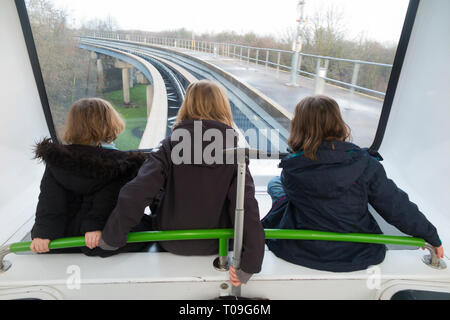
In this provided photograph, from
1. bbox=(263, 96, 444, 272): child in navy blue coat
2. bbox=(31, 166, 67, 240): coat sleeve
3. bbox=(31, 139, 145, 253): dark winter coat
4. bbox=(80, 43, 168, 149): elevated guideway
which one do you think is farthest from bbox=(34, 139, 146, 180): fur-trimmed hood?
bbox=(80, 43, 168, 149): elevated guideway

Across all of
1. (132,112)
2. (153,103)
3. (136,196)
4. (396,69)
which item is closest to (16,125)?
(132,112)

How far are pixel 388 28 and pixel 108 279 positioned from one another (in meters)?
2.87

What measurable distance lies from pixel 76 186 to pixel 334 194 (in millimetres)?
1256

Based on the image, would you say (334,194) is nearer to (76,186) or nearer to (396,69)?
(76,186)

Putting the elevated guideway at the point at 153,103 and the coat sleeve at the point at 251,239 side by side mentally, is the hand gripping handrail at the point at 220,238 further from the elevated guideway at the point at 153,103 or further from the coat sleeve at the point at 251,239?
the elevated guideway at the point at 153,103

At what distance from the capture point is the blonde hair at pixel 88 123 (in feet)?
4.97

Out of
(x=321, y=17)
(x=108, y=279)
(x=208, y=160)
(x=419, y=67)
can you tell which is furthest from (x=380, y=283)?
(x=321, y=17)

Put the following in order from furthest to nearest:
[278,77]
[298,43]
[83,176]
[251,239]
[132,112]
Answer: [278,77]
[132,112]
[298,43]
[83,176]
[251,239]

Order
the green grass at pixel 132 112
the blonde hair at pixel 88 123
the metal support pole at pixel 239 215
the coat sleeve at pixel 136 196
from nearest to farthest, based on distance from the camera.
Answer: the metal support pole at pixel 239 215
the coat sleeve at pixel 136 196
the blonde hair at pixel 88 123
the green grass at pixel 132 112

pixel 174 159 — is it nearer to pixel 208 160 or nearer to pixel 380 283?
pixel 208 160

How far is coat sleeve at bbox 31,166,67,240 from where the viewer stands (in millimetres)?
1435

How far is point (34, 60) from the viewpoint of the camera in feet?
8.20

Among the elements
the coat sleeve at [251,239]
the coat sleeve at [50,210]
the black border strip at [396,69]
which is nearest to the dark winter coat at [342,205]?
Result: the coat sleeve at [251,239]

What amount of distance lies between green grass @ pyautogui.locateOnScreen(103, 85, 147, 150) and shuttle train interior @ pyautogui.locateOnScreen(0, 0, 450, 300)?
0.26ft
